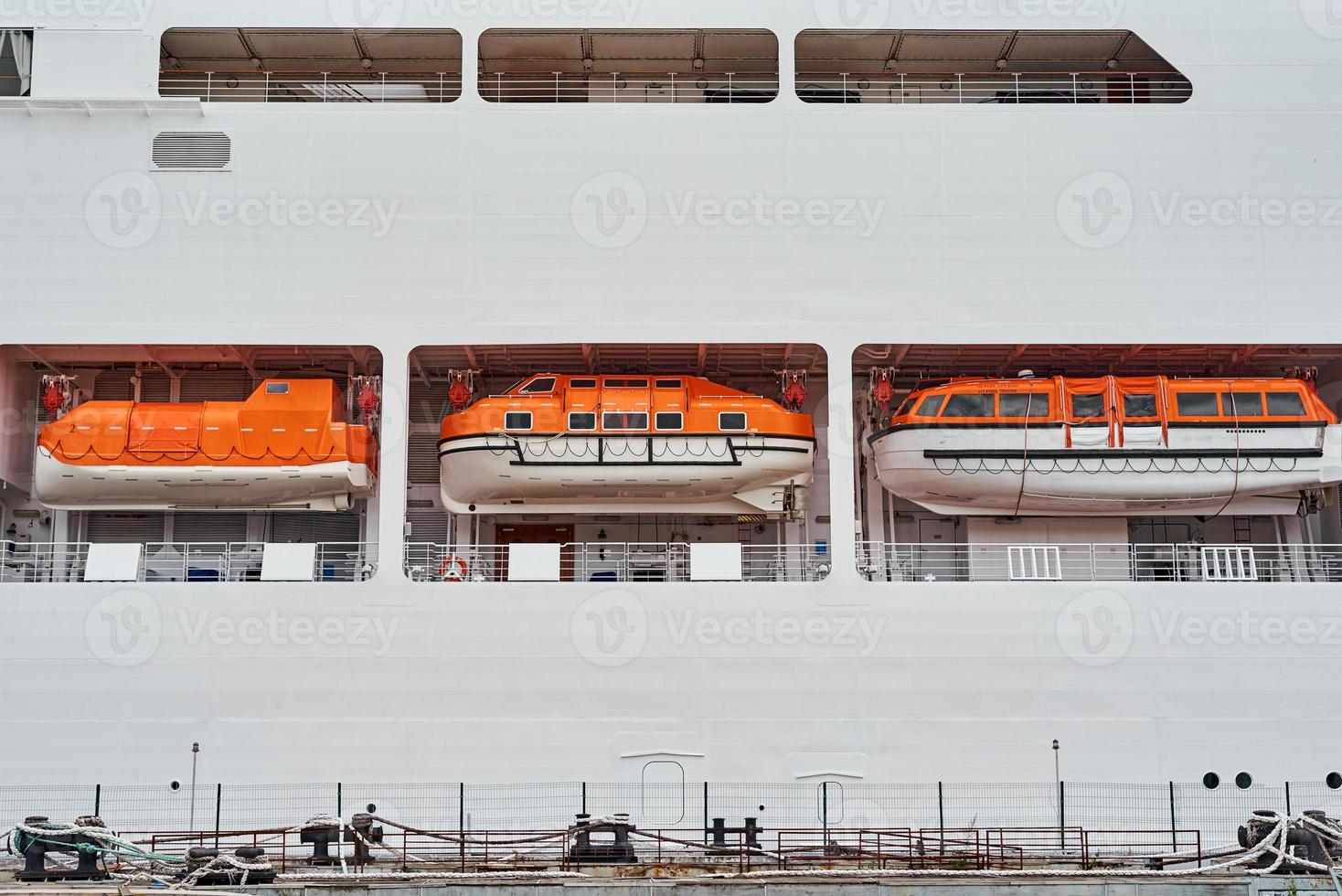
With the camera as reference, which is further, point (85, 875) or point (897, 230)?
point (897, 230)

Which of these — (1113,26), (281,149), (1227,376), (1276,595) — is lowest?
(1276,595)

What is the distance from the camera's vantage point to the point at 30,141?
14.1 metres

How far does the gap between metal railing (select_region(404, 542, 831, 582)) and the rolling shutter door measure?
10.6 feet

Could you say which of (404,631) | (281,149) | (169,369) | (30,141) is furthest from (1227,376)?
(30,141)

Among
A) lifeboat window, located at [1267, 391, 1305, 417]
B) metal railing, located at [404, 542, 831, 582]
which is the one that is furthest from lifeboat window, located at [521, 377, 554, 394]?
A: lifeboat window, located at [1267, 391, 1305, 417]

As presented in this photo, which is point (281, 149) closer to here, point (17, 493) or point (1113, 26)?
point (17, 493)

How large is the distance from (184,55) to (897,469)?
33.0 ft

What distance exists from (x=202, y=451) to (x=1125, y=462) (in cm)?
1030

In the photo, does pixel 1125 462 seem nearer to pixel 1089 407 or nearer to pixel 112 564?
pixel 1089 407
